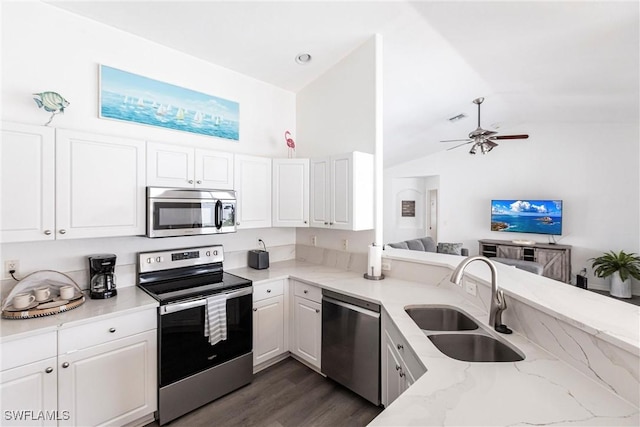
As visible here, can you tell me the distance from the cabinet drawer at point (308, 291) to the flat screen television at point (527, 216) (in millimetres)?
5704

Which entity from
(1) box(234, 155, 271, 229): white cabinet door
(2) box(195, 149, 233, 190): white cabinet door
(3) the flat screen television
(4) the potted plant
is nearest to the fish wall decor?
(2) box(195, 149, 233, 190): white cabinet door

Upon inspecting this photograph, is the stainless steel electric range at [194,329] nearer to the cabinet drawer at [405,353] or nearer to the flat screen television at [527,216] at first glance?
the cabinet drawer at [405,353]

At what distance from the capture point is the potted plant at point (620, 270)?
4992 mm

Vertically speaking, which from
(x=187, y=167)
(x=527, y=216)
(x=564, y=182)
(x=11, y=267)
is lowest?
(x=11, y=267)

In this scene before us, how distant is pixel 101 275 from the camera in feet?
6.89

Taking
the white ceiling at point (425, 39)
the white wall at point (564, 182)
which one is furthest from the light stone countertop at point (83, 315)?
the white wall at point (564, 182)

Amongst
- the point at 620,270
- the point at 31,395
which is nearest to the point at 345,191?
the point at 31,395

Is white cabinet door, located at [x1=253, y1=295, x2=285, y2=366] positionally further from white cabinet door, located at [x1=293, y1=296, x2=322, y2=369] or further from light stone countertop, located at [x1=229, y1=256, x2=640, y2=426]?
light stone countertop, located at [x1=229, y1=256, x2=640, y2=426]

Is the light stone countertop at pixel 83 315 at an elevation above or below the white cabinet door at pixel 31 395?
above

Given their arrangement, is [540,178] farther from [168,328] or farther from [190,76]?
[168,328]

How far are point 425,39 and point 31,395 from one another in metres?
3.85

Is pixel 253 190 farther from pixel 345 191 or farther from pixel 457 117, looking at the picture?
pixel 457 117

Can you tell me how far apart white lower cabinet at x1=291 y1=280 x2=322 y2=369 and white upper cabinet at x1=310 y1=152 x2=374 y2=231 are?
2.17 feet

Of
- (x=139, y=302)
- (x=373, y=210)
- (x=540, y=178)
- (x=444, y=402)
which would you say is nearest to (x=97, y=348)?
(x=139, y=302)
